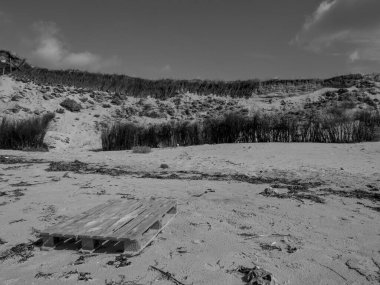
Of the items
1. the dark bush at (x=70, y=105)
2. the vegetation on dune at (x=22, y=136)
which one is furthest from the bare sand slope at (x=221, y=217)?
the dark bush at (x=70, y=105)

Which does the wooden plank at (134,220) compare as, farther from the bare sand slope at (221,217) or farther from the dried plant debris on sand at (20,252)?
the dried plant debris on sand at (20,252)

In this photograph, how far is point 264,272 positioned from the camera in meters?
3.31

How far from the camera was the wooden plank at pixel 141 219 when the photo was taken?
3.88 meters

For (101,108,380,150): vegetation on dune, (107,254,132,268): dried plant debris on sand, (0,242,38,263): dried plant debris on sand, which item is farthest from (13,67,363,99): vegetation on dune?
(107,254,132,268): dried plant debris on sand

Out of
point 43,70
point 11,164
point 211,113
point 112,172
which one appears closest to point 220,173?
point 112,172

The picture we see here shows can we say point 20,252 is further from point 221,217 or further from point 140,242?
point 221,217

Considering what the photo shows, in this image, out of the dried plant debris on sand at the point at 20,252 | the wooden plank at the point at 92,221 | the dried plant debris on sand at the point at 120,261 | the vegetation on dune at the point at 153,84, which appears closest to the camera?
the dried plant debris on sand at the point at 120,261

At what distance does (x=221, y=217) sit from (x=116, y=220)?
1411mm

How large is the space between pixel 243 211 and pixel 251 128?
34.4ft

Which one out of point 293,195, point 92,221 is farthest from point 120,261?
point 293,195

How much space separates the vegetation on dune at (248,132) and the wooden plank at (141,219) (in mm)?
10674

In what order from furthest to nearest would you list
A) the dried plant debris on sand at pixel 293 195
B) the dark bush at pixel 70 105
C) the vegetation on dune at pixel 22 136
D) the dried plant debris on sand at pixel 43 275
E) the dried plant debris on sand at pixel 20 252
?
1. the dark bush at pixel 70 105
2. the vegetation on dune at pixel 22 136
3. the dried plant debris on sand at pixel 293 195
4. the dried plant debris on sand at pixel 20 252
5. the dried plant debris on sand at pixel 43 275

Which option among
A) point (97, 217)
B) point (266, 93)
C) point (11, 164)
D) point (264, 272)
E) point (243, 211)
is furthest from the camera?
Answer: point (266, 93)

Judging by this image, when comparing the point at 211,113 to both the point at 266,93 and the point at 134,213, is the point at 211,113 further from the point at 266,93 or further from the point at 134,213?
the point at 134,213
